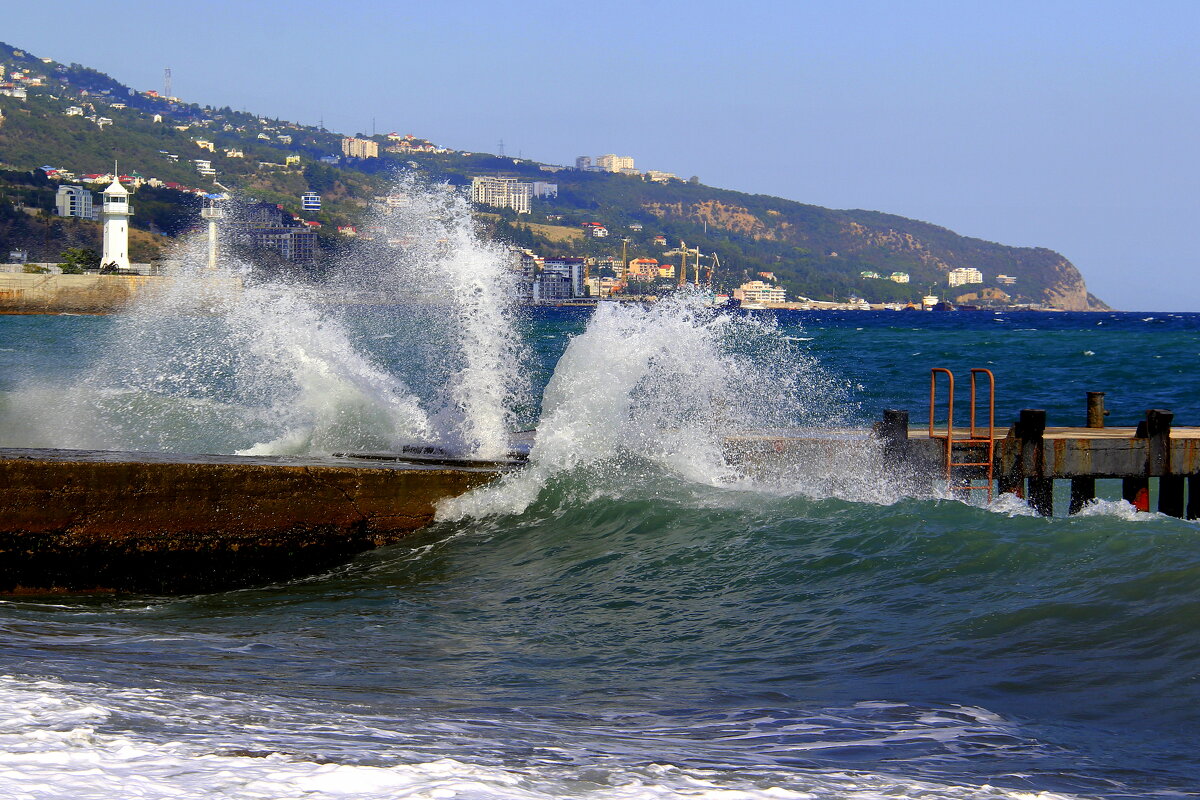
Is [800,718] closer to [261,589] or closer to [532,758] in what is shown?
[532,758]

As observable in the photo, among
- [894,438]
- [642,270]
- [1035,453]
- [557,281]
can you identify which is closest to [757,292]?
[642,270]

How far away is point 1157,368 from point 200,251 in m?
79.4

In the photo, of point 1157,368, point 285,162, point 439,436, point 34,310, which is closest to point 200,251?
point 34,310

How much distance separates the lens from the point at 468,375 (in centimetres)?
1084

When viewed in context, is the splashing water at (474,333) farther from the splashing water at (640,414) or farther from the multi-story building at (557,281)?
the multi-story building at (557,281)

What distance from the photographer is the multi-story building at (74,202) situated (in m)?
108

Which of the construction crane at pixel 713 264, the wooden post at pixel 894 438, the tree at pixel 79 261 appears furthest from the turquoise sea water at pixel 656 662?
the construction crane at pixel 713 264

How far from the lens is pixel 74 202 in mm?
110312

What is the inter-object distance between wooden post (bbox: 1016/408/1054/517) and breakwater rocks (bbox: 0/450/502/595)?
23.4 feet

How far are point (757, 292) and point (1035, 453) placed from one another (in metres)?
132

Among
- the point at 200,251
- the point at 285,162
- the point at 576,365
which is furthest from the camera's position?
the point at 285,162

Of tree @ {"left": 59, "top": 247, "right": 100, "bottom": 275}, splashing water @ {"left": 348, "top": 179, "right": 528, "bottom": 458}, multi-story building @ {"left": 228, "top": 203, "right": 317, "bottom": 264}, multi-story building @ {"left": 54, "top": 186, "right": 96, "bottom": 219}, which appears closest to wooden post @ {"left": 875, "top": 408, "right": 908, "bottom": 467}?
splashing water @ {"left": 348, "top": 179, "right": 528, "bottom": 458}

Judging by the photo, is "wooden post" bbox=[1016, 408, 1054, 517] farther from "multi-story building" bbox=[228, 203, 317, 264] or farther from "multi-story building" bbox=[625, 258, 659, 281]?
"multi-story building" bbox=[625, 258, 659, 281]

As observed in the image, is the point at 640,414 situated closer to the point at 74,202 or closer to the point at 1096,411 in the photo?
the point at 1096,411
